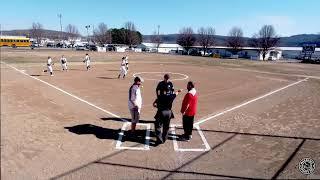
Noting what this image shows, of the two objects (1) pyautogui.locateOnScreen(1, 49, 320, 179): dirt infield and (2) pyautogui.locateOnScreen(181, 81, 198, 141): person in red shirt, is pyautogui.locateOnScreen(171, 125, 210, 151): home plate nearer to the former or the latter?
(1) pyautogui.locateOnScreen(1, 49, 320, 179): dirt infield

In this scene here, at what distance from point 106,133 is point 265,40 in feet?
289

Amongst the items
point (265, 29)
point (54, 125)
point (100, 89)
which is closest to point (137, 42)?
point (265, 29)

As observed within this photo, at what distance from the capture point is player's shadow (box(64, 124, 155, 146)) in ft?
31.3

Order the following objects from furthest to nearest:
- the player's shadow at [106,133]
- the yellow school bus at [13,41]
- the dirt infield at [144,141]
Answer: the yellow school bus at [13,41]
the player's shadow at [106,133]
the dirt infield at [144,141]

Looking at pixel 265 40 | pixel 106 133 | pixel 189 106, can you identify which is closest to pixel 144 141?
pixel 106 133

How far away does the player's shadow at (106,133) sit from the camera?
955 cm

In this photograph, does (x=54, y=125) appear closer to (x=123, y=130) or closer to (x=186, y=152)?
(x=123, y=130)

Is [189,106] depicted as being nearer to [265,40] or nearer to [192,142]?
[192,142]

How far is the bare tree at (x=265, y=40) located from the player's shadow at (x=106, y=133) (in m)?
77.6

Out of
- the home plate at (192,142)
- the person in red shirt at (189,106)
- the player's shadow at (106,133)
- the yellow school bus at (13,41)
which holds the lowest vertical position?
the home plate at (192,142)

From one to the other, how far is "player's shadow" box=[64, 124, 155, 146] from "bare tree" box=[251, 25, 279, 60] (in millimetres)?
77603

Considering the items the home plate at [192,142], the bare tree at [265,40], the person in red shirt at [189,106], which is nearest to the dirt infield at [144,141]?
the home plate at [192,142]

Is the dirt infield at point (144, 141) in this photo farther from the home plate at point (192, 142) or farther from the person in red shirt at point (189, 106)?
the person in red shirt at point (189, 106)

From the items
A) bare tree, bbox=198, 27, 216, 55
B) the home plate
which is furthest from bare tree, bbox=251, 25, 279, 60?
the home plate
